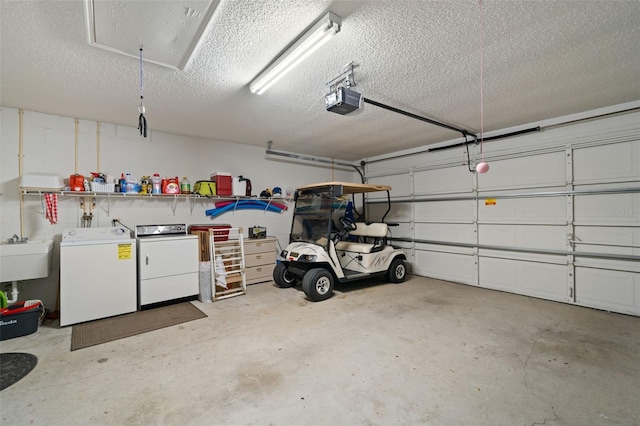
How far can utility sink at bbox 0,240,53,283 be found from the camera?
9.73 feet

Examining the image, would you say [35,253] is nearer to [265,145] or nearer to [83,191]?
[83,191]

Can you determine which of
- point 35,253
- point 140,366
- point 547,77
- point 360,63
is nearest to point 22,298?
point 35,253

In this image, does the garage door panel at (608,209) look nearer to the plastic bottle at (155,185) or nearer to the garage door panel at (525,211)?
the garage door panel at (525,211)

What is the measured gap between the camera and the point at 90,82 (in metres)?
2.76

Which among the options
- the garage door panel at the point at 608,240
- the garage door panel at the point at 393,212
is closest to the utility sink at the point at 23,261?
the garage door panel at the point at 393,212

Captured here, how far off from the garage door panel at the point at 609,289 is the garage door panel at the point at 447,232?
5.05 feet

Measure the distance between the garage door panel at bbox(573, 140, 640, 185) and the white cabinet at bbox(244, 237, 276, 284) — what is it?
500 centimetres

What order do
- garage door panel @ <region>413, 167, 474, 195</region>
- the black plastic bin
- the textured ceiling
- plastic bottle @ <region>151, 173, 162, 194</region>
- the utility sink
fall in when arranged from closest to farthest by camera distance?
the textured ceiling → the black plastic bin → the utility sink → plastic bottle @ <region>151, 173, 162, 194</region> → garage door panel @ <region>413, 167, 474, 195</region>

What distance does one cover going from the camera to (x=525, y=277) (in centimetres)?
429

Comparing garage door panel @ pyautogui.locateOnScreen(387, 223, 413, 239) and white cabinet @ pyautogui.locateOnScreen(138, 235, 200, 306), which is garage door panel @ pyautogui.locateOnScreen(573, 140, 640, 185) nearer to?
garage door panel @ pyautogui.locateOnScreen(387, 223, 413, 239)

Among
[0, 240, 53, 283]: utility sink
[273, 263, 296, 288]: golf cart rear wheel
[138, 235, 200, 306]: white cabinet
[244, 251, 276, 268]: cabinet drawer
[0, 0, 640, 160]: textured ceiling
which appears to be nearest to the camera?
[0, 0, 640, 160]: textured ceiling

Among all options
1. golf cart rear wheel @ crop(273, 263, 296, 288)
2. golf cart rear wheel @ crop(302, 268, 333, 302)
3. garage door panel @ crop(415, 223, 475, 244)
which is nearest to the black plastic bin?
golf cart rear wheel @ crop(273, 263, 296, 288)

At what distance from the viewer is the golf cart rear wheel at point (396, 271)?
5.03 m

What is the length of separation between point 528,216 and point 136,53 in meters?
5.48
